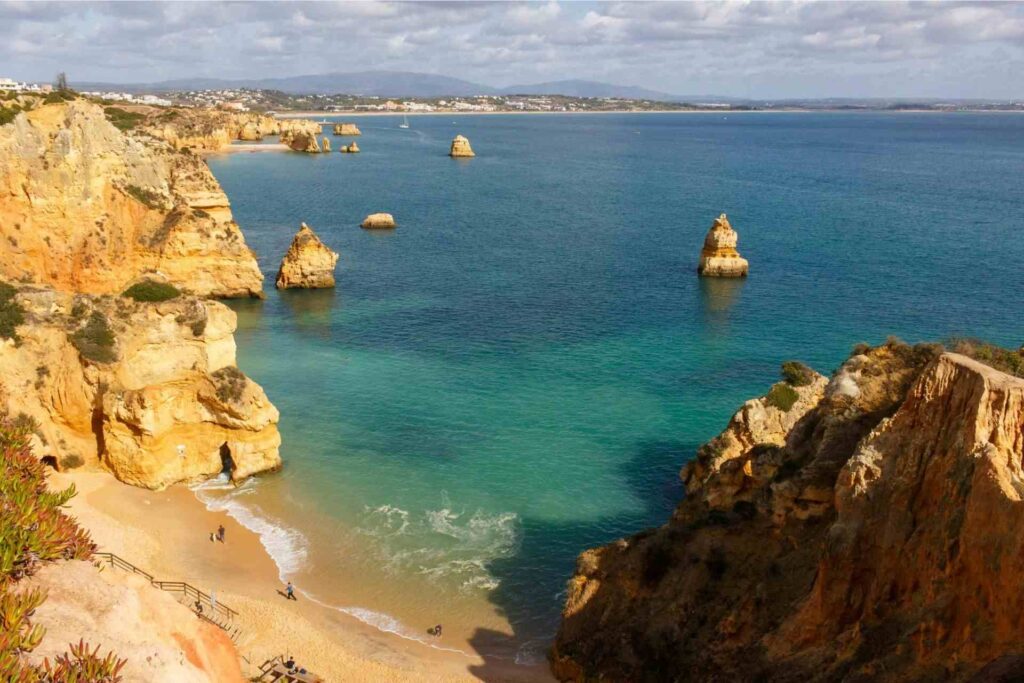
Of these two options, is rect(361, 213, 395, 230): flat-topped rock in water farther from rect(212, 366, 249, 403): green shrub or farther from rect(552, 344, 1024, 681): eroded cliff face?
rect(552, 344, 1024, 681): eroded cliff face

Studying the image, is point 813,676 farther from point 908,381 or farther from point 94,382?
point 94,382

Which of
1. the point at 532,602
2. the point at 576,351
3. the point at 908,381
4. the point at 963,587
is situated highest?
Result: the point at 908,381

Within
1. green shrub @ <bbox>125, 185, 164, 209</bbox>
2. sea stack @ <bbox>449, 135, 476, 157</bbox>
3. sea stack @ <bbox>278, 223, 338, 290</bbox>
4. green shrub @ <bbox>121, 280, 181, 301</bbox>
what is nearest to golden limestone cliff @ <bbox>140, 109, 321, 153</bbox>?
sea stack @ <bbox>449, 135, 476, 157</bbox>

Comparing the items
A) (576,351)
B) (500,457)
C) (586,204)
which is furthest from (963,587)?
(586,204)

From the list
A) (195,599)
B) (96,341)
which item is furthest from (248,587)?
(96,341)

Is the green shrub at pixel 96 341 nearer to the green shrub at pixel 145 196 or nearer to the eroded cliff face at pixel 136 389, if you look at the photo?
the eroded cliff face at pixel 136 389
